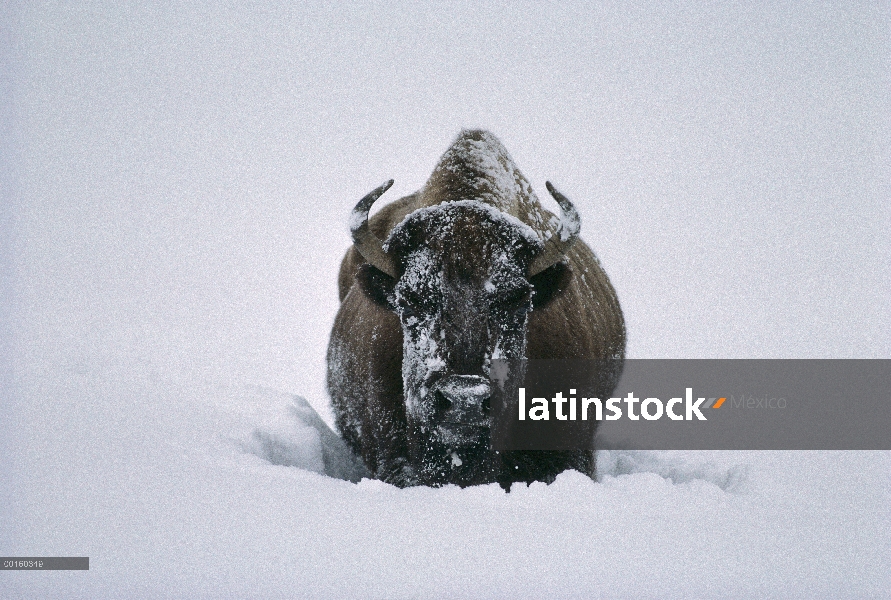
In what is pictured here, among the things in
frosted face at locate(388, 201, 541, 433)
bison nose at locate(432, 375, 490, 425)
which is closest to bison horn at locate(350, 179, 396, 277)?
frosted face at locate(388, 201, 541, 433)

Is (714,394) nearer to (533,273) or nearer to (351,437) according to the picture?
(533,273)

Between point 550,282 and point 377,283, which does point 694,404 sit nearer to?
point 550,282


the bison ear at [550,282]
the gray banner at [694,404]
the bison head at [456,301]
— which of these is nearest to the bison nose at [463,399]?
the bison head at [456,301]

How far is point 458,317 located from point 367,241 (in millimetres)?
840

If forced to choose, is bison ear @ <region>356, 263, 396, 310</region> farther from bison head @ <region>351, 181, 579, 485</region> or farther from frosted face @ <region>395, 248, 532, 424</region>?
frosted face @ <region>395, 248, 532, 424</region>

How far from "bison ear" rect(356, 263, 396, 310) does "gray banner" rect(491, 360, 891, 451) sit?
0.87 m

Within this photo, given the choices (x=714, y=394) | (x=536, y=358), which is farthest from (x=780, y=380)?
(x=536, y=358)

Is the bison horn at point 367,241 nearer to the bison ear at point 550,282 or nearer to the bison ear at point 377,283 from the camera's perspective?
the bison ear at point 377,283

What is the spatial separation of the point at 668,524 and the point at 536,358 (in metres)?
1.56

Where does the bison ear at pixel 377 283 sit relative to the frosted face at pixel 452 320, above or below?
above

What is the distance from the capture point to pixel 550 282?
5.16 m

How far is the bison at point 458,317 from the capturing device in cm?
467

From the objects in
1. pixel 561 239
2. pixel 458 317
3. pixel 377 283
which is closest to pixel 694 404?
pixel 561 239

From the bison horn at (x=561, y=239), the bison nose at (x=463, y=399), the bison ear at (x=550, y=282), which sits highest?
the bison horn at (x=561, y=239)
